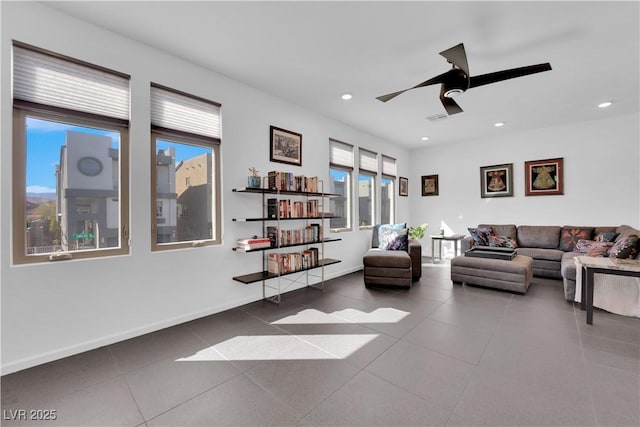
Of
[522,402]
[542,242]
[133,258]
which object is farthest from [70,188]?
[542,242]

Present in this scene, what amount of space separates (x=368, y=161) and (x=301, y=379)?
4.67 m

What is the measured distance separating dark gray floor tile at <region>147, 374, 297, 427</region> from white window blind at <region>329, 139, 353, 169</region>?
3.82m

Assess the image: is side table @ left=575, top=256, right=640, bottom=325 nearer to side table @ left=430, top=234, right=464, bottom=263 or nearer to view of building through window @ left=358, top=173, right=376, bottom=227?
side table @ left=430, top=234, right=464, bottom=263

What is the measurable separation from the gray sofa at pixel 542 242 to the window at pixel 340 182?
2.34 meters

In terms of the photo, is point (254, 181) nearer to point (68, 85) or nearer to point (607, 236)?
point (68, 85)

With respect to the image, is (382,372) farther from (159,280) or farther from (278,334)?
(159,280)

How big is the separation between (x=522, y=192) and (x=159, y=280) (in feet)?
22.1

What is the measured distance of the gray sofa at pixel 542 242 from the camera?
461 centimetres

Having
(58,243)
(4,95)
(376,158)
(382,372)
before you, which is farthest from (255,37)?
(376,158)

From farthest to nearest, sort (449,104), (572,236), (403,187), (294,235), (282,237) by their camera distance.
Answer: (403,187), (572,236), (294,235), (282,237), (449,104)

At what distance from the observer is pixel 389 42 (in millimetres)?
2682

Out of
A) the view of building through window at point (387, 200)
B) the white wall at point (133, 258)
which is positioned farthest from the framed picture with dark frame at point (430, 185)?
the white wall at point (133, 258)

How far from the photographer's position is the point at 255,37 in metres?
2.60

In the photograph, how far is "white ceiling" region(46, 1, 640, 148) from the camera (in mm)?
2246
